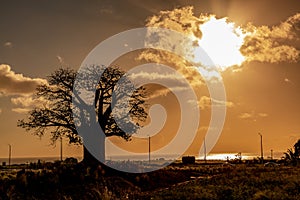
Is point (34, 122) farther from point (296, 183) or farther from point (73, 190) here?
point (296, 183)

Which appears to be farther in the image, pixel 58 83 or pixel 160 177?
pixel 58 83

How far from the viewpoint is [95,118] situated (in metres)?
41.1

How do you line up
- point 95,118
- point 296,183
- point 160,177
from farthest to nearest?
point 95,118
point 160,177
point 296,183

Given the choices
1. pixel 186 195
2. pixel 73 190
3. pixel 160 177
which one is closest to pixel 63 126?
pixel 160 177

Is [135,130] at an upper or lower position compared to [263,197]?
upper

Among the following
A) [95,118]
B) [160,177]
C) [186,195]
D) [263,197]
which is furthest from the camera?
[95,118]

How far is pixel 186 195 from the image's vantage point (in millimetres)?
20172

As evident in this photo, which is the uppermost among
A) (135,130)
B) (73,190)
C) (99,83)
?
(99,83)

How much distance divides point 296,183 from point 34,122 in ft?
85.6

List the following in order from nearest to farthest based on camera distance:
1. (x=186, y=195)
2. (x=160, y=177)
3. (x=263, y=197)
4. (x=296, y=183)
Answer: (x=263, y=197) < (x=186, y=195) < (x=296, y=183) < (x=160, y=177)

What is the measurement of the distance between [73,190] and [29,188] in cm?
219

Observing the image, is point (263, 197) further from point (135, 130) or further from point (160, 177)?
point (135, 130)

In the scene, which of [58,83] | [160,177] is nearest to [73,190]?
[160,177]

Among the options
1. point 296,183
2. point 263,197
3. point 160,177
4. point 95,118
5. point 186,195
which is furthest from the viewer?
point 95,118
